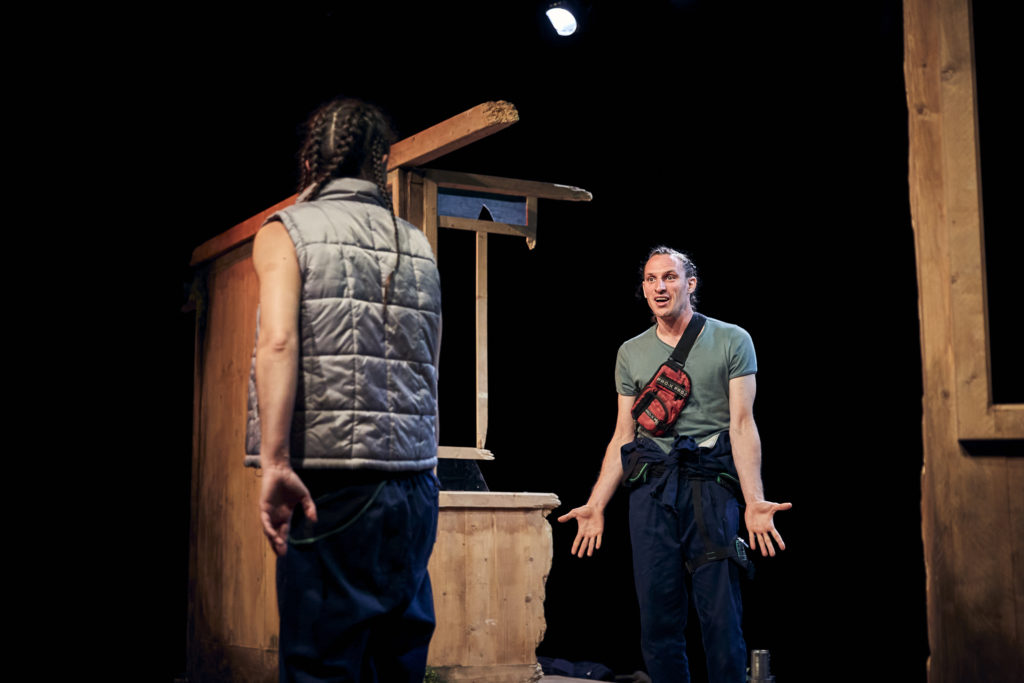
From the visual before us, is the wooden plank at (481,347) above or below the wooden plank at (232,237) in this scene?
below

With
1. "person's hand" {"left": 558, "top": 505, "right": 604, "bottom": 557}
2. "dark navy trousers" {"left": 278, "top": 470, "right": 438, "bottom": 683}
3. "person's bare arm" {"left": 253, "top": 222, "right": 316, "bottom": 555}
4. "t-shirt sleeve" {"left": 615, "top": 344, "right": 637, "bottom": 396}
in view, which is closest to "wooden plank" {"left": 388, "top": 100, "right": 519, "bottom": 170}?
"t-shirt sleeve" {"left": 615, "top": 344, "right": 637, "bottom": 396}

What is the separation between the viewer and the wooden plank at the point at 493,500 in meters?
4.81

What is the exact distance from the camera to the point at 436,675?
467 cm

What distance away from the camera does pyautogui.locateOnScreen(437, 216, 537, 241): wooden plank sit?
516 cm

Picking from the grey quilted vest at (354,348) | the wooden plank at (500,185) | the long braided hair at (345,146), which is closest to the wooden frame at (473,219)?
the wooden plank at (500,185)

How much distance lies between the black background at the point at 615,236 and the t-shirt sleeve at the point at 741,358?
5.66 ft

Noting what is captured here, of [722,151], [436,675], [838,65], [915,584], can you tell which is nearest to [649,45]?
[722,151]

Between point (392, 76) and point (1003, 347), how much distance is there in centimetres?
377

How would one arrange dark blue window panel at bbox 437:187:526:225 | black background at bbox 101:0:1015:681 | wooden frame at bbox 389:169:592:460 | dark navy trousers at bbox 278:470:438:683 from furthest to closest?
1. black background at bbox 101:0:1015:681
2. dark blue window panel at bbox 437:187:526:225
3. wooden frame at bbox 389:169:592:460
4. dark navy trousers at bbox 278:470:438:683

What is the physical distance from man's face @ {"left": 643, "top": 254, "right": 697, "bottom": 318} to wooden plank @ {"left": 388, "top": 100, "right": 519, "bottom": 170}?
0.85 meters

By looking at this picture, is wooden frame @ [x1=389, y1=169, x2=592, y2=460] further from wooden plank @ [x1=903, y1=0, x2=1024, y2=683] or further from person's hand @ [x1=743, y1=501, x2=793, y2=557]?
wooden plank @ [x1=903, y1=0, x2=1024, y2=683]

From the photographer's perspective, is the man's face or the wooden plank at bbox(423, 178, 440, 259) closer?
the man's face

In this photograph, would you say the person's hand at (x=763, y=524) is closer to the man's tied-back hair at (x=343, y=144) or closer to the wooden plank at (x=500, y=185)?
the man's tied-back hair at (x=343, y=144)

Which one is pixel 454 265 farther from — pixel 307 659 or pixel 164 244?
pixel 307 659
